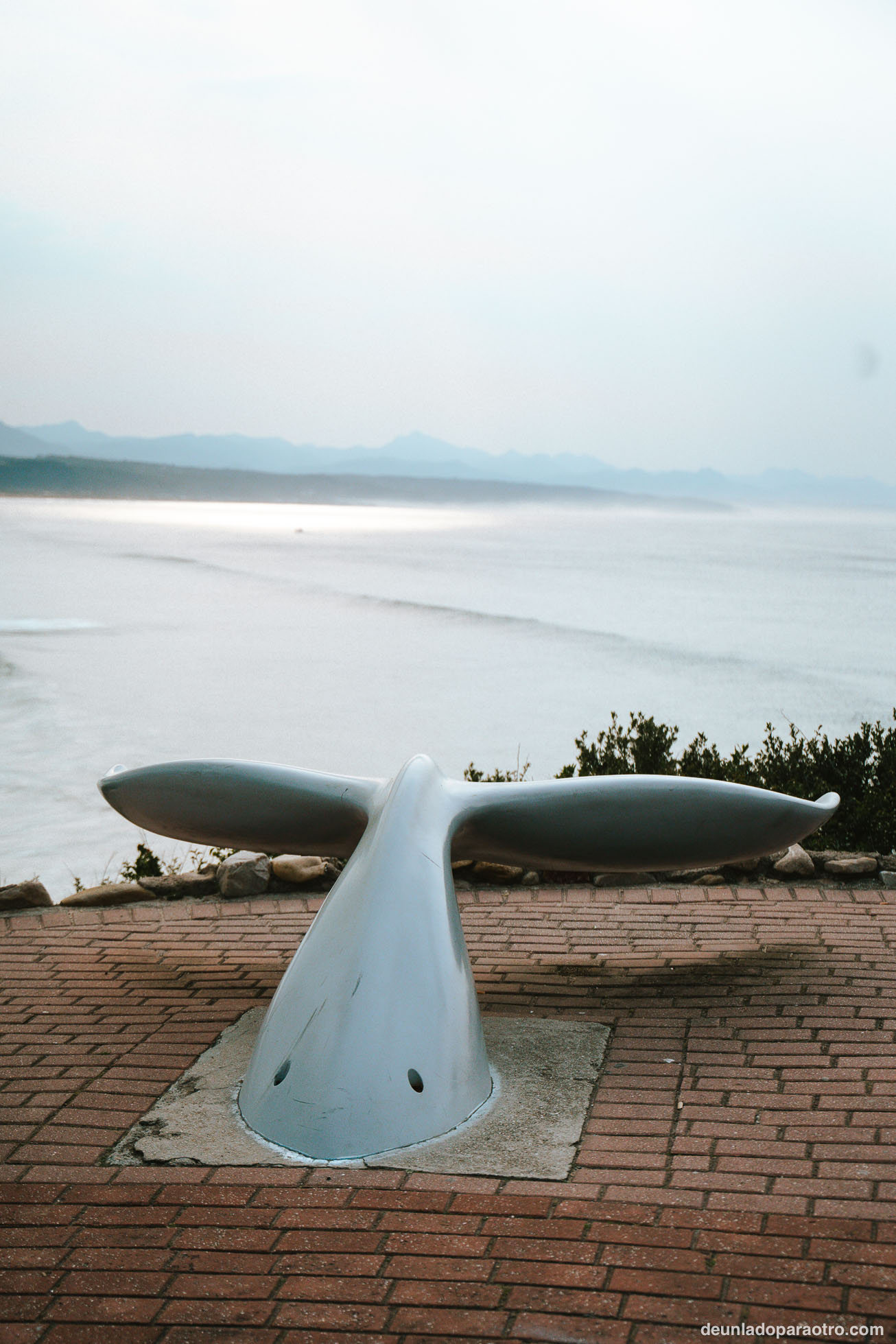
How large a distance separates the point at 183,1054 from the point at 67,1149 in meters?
0.85

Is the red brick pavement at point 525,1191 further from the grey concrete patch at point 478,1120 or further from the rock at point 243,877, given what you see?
the rock at point 243,877

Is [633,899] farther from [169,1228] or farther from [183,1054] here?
[169,1228]

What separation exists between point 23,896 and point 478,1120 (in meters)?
3.96

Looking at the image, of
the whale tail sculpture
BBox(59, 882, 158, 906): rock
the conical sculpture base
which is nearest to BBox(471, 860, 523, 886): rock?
the whale tail sculpture

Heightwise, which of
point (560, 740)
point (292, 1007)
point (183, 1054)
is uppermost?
point (292, 1007)

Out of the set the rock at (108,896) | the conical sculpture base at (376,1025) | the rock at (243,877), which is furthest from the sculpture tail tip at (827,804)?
the rock at (108,896)

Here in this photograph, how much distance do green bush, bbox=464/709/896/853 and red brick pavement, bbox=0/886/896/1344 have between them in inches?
82.8

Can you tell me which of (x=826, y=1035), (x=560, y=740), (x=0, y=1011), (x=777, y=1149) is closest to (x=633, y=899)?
(x=826, y=1035)

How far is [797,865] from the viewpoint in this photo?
7.47 m

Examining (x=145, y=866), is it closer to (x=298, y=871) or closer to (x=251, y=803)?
(x=298, y=871)

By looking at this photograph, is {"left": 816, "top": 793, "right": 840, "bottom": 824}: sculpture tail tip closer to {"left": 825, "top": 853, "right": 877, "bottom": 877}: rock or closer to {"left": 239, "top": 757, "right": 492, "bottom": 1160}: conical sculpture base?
{"left": 825, "top": 853, "right": 877, "bottom": 877}: rock

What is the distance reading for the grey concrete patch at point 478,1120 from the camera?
4.13 m

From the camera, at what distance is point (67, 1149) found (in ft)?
14.1

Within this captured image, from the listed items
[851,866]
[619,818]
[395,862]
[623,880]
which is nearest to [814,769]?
[851,866]
